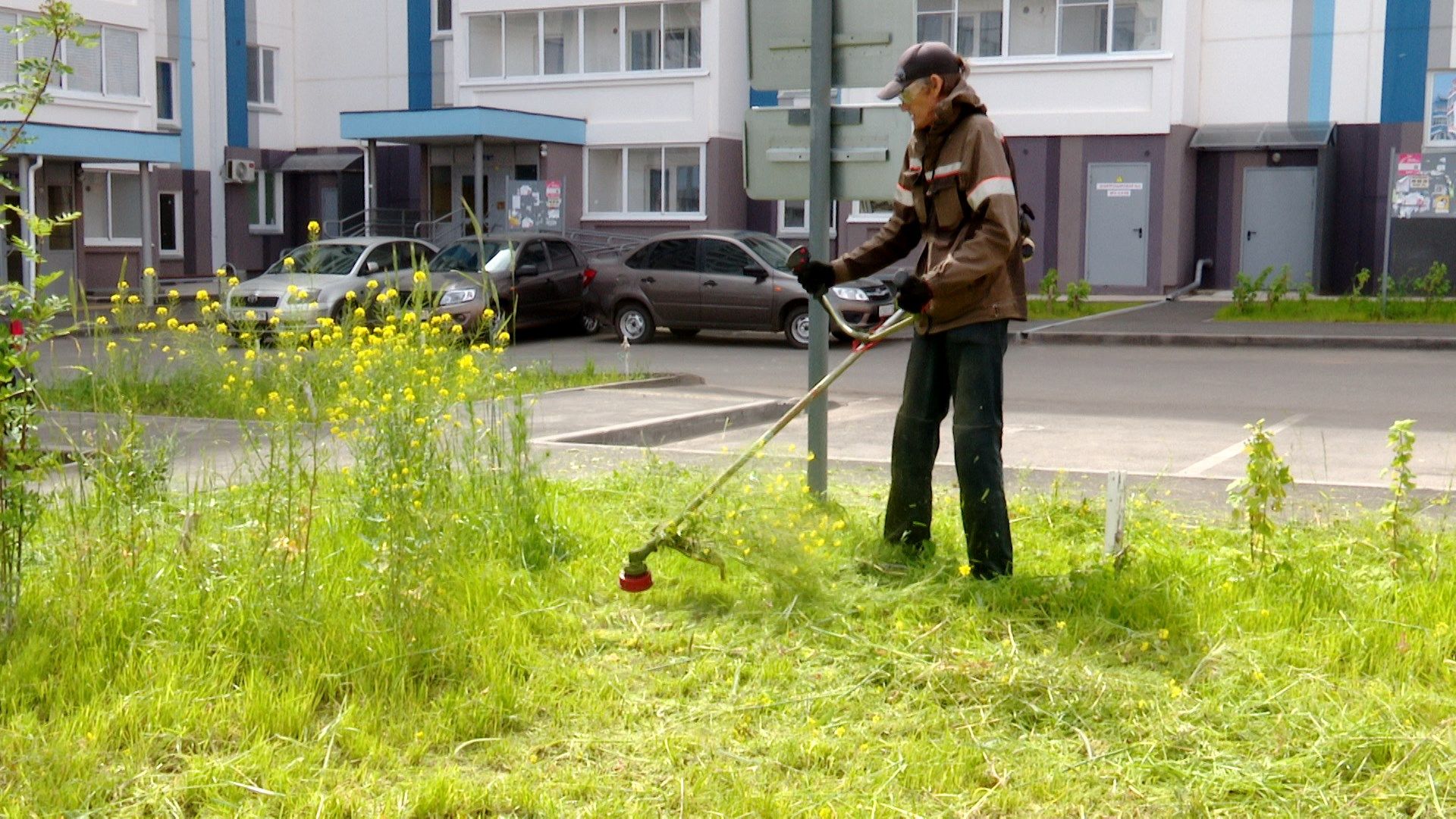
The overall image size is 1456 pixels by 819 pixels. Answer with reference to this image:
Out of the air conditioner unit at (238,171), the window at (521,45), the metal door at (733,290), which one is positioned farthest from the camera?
the air conditioner unit at (238,171)

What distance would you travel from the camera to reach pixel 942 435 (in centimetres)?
1158

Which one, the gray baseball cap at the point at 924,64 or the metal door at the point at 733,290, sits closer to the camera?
the gray baseball cap at the point at 924,64

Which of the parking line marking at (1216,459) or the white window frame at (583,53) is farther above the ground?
the white window frame at (583,53)

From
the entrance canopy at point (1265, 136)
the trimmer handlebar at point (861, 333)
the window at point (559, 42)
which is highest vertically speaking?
the window at point (559, 42)

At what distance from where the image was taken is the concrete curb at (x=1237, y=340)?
19.5 metres

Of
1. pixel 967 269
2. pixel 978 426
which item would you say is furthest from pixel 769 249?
pixel 967 269

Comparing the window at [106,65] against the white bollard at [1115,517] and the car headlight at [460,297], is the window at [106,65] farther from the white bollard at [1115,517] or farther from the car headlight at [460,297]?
the white bollard at [1115,517]

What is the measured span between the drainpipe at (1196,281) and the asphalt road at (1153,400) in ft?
32.3

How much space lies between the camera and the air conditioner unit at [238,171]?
39.3 m

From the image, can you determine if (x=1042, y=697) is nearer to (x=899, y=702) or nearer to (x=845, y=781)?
(x=899, y=702)

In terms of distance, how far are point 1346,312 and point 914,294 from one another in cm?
1976

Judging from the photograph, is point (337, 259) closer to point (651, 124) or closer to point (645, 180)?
point (651, 124)

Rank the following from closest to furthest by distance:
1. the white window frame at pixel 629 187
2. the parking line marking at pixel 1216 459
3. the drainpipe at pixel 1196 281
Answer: the parking line marking at pixel 1216 459 → the drainpipe at pixel 1196 281 → the white window frame at pixel 629 187

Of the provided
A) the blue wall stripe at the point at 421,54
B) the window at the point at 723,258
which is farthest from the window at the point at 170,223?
the window at the point at 723,258
